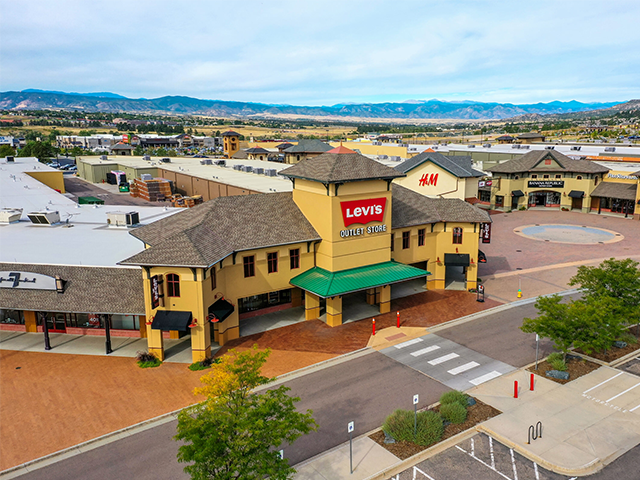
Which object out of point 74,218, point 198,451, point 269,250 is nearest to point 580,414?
point 198,451

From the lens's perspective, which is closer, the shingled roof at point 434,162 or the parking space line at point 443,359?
the parking space line at point 443,359

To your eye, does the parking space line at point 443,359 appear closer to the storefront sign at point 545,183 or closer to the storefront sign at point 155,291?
the storefront sign at point 155,291

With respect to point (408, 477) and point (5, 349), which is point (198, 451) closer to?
point (408, 477)

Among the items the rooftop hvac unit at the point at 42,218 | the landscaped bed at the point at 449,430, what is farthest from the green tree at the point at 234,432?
the rooftop hvac unit at the point at 42,218

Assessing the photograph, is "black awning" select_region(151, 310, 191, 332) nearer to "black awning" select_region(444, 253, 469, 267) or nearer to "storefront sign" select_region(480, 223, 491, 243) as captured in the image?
"black awning" select_region(444, 253, 469, 267)

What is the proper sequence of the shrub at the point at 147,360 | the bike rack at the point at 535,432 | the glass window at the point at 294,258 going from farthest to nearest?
the glass window at the point at 294,258 → the shrub at the point at 147,360 → the bike rack at the point at 535,432

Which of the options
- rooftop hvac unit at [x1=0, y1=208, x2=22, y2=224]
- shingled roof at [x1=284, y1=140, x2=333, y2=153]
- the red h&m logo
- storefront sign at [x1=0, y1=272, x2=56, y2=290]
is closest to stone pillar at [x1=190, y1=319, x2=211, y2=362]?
storefront sign at [x1=0, y1=272, x2=56, y2=290]
